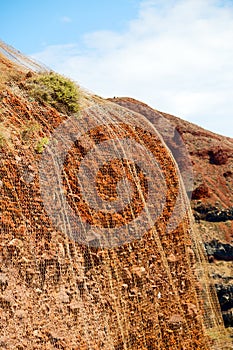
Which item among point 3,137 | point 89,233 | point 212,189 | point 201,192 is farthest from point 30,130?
point 212,189

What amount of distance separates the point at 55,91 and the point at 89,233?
2.50 meters

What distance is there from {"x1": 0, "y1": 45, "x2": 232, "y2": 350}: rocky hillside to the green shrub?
20 millimetres

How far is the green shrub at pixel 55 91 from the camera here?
7.46 meters

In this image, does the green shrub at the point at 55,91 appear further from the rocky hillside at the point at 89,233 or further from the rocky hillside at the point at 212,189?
the rocky hillside at the point at 212,189

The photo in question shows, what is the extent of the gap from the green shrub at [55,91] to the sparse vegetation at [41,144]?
1.01 meters

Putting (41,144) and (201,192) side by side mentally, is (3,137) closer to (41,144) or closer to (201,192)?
(41,144)

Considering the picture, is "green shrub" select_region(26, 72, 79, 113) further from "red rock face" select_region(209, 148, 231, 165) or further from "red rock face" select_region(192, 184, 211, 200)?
"red rock face" select_region(209, 148, 231, 165)

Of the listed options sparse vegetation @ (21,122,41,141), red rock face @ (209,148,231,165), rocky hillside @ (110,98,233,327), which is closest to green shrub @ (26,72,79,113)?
sparse vegetation @ (21,122,41,141)

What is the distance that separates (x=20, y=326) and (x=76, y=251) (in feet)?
4.10

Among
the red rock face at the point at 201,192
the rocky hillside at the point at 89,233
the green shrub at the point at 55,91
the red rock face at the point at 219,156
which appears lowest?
the rocky hillside at the point at 89,233

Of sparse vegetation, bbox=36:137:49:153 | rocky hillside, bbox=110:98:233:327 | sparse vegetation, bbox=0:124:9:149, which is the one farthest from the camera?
rocky hillside, bbox=110:98:233:327

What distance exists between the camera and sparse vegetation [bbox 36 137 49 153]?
6443 mm

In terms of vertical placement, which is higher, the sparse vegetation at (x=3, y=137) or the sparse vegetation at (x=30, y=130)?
the sparse vegetation at (x=30, y=130)

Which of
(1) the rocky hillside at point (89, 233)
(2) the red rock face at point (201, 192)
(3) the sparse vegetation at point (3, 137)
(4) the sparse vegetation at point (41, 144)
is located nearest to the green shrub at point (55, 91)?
(1) the rocky hillside at point (89, 233)
